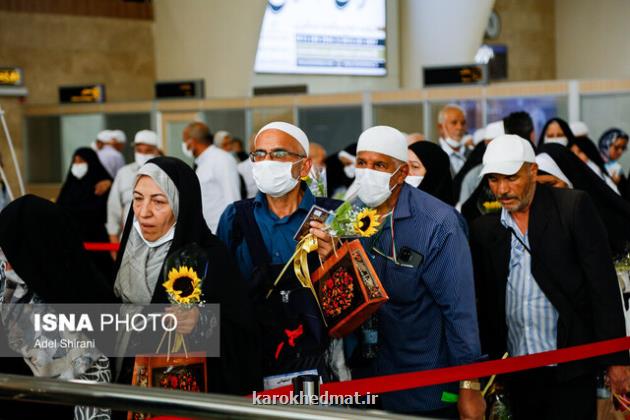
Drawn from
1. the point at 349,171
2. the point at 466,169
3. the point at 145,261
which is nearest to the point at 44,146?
the point at 349,171

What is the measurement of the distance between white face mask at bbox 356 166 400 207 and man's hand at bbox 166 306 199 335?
1.12 metres

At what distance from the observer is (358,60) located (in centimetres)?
2553

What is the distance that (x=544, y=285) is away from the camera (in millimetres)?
4730

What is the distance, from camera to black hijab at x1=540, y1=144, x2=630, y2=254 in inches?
233

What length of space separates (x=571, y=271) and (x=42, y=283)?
7.62ft

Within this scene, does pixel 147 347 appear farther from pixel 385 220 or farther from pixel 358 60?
pixel 358 60

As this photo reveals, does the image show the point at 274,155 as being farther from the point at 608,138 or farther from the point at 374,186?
the point at 608,138

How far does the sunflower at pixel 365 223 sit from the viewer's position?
4082 millimetres

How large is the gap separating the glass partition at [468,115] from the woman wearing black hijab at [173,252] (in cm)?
1039

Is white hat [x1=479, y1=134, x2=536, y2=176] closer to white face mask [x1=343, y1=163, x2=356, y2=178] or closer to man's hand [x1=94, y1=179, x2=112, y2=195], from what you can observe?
white face mask [x1=343, y1=163, x2=356, y2=178]

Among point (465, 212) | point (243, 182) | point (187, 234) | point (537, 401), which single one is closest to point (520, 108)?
point (243, 182)

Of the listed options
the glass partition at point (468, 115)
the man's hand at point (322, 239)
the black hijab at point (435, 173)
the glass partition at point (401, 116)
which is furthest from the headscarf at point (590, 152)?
the glass partition at point (401, 116)

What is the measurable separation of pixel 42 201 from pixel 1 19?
17.3 metres

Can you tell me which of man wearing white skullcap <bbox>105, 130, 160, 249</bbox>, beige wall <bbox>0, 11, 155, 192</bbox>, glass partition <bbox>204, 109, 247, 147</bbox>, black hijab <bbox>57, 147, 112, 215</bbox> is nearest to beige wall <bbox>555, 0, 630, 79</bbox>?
beige wall <bbox>0, 11, 155, 192</bbox>
